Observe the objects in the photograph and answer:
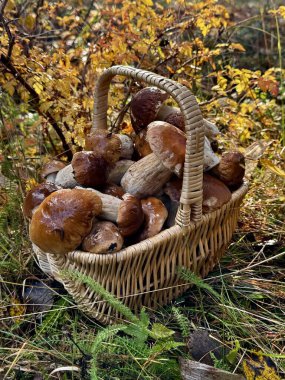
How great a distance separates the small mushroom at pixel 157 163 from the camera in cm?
171

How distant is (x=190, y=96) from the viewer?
1647 millimetres

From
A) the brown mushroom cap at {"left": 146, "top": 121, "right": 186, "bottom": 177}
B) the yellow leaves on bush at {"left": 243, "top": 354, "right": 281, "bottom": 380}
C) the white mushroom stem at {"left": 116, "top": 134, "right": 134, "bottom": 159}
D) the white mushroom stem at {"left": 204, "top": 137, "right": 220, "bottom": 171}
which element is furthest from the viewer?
the white mushroom stem at {"left": 116, "top": 134, "right": 134, "bottom": 159}

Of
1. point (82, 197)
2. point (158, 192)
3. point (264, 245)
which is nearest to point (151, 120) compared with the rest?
point (158, 192)

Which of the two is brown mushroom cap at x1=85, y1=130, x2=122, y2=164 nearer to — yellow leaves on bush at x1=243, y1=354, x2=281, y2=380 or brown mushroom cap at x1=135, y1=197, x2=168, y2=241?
brown mushroom cap at x1=135, y1=197, x2=168, y2=241

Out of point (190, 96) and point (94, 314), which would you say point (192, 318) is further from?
point (190, 96)

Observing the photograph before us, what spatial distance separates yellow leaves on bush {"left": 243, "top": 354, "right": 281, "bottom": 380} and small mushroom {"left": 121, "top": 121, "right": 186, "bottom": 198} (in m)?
0.66

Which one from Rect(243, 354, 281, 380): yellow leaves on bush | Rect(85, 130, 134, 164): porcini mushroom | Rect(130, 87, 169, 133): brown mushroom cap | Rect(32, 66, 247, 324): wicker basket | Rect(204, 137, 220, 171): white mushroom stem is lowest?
Rect(243, 354, 281, 380): yellow leaves on bush

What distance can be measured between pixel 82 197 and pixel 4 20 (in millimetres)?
927

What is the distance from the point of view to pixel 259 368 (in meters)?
1.59

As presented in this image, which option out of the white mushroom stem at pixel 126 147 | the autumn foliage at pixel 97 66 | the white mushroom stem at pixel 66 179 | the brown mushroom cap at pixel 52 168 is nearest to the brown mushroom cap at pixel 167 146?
the white mushroom stem at pixel 126 147

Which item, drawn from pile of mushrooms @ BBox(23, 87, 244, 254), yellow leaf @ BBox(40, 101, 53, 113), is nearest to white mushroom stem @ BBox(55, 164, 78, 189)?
pile of mushrooms @ BBox(23, 87, 244, 254)

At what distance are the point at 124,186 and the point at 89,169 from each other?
0.51 ft

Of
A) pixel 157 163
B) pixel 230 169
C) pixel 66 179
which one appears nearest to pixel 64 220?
pixel 66 179

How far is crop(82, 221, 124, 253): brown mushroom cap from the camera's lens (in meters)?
1.61
